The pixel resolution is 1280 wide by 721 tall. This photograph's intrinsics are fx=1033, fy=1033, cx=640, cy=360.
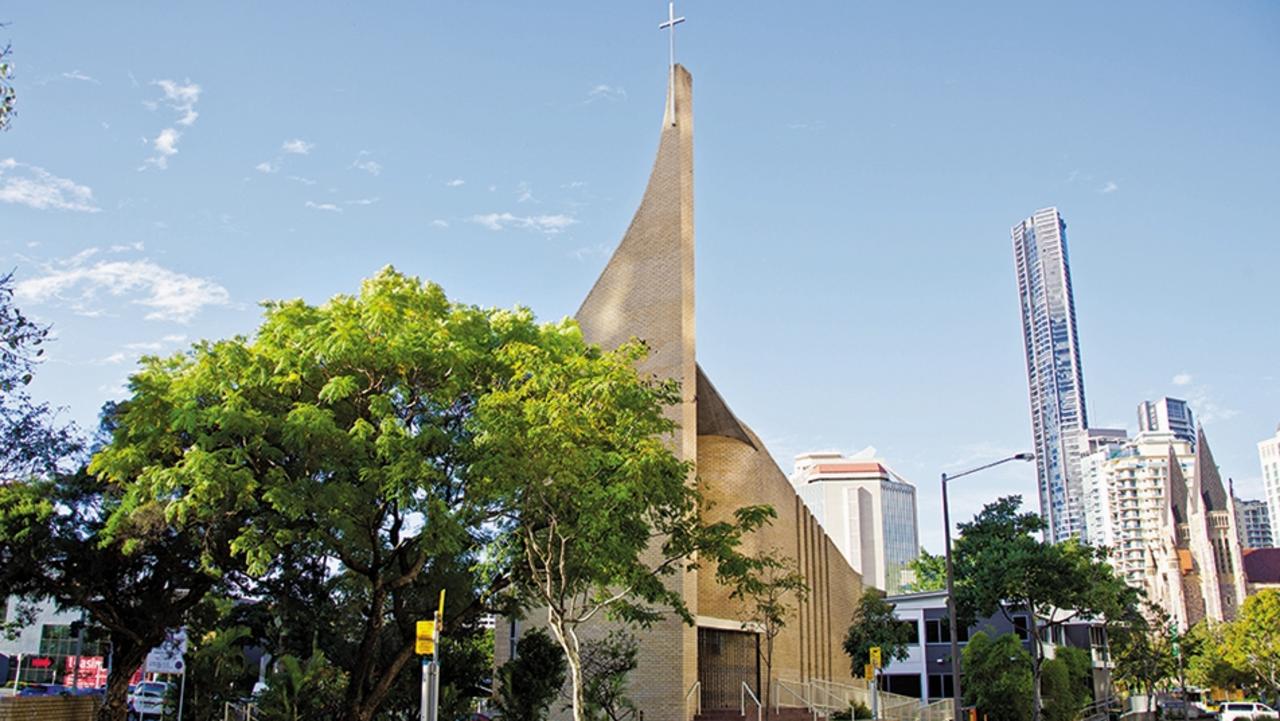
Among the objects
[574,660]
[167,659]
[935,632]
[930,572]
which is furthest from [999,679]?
[930,572]

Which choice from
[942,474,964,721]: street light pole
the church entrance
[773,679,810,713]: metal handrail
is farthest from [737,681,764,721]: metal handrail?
[942,474,964,721]: street light pole

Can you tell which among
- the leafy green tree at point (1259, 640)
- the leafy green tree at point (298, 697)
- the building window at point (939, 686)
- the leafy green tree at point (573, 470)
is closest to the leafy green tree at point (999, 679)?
the leafy green tree at point (573, 470)

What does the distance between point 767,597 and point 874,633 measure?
23.4 feet

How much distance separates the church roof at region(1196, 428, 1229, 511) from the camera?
591ft

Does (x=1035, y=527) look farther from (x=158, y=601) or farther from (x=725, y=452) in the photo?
(x=158, y=601)

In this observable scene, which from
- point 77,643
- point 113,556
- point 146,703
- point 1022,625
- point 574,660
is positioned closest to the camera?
point 574,660

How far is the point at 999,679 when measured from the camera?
41.2m

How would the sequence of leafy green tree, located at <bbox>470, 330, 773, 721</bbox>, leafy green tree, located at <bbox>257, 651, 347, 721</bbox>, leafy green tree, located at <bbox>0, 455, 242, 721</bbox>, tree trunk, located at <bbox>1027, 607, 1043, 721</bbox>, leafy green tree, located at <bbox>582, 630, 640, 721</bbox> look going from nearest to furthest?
leafy green tree, located at <bbox>470, 330, 773, 721</bbox>
leafy green tree, located at <bbox>0, 455, 242, 721</bbox>
leafy green tree, located at <bbox>257, 651, 347, 721</bbox>
leafy green tree, located at <bbox>582, 630, 640, 721</bbox>
tree trunk, located at <bbox>1027, 607, 1043, 721</bbox>

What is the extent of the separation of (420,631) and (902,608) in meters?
54.1

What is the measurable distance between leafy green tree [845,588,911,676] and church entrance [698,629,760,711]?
674 centimetres

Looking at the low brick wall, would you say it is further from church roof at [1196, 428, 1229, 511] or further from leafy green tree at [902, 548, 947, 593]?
church roof at [1196, 428, 1229, 511]

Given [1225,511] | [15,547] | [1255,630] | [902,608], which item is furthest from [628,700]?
[1225,511]

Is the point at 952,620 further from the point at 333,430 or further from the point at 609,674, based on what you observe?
the point at 333,430

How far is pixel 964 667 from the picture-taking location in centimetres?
4269
